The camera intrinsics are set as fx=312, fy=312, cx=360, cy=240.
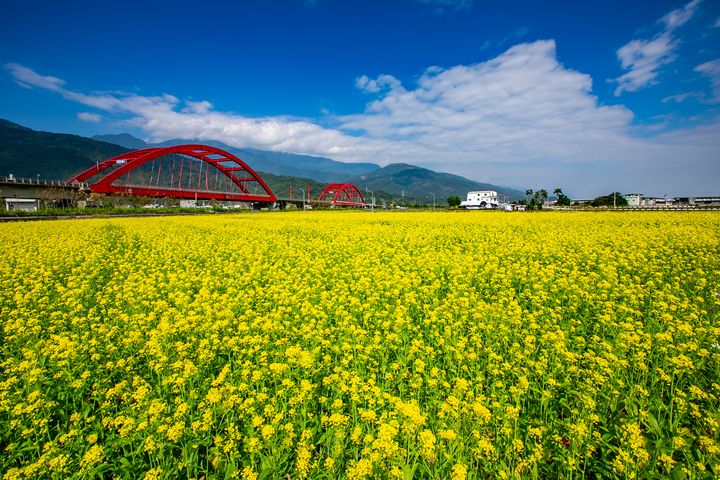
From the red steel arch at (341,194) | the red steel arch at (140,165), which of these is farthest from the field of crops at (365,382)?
the red steel arch at (341,194)

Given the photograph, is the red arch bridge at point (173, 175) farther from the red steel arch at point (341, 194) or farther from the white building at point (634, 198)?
the white building at point (634, 198)

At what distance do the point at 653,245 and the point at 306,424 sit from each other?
14207 mm

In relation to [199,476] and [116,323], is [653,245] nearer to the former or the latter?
[199,476]

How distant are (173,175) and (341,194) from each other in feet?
224

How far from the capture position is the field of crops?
2641 mm

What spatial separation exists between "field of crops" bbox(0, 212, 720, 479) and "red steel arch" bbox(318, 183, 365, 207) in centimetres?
11158

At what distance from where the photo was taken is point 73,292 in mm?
6512

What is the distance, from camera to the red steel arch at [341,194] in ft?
409

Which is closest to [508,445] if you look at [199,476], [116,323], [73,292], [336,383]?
[336,383]

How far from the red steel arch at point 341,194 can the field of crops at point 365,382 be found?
366 feet

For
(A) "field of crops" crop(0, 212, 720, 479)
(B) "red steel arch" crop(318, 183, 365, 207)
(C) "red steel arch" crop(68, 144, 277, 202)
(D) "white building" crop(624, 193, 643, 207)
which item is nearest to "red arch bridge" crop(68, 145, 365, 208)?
(C) "red steel arch" crop(68, 144, 277, 202)

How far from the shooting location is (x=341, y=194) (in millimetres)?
137875

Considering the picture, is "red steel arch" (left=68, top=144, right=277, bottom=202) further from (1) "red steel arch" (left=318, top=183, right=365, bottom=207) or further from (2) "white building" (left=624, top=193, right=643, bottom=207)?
(2) "white building" (left=624, top=193, right=643, bottom=207)

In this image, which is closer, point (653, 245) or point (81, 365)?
point (81, 365)
